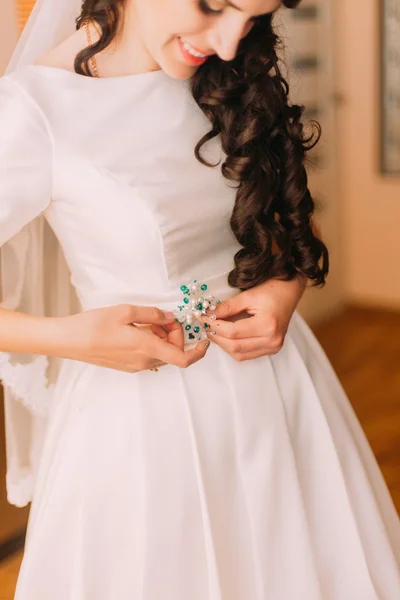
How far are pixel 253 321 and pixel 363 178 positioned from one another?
131 inches

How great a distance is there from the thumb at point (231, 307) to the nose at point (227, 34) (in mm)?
405

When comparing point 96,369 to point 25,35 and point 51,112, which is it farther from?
point 25,35

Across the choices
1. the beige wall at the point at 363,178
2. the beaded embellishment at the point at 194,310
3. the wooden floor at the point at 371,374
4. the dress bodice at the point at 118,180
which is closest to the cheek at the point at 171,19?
the dress bodice at the point at 118,180

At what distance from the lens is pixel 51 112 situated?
114 cm

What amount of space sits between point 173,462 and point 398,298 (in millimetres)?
3482

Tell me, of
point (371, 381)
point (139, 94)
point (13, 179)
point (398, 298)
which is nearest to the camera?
point (13, 179)

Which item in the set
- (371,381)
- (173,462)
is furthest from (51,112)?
(371,381)

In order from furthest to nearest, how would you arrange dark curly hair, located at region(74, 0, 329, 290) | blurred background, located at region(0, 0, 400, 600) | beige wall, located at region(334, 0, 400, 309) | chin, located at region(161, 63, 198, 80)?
beige wall, located at region(334, 0, 400, 309) < blurred background, located at region(0, 0, 400, 600) < dark curly hair, located at region(74, 0, 329, 290) < chin, located at region(161, 63, 198, 80)

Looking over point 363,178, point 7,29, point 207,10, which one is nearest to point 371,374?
point 363,178

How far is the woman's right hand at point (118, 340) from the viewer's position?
1.10 metres

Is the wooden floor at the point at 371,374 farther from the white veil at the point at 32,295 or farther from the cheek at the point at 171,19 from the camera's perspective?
the cheek at the point at 171,19

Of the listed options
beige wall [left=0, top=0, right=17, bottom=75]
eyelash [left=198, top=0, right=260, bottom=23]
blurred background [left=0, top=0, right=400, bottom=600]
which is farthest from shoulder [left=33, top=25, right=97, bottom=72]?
blurred background [left=0, top=0, right=400, bottom=600]

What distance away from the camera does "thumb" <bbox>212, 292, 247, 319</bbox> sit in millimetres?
1251

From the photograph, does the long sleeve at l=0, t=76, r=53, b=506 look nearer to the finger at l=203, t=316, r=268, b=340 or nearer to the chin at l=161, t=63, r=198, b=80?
the chin at l=161, t=63, r=198, b=80
